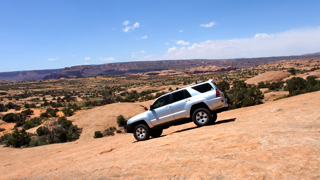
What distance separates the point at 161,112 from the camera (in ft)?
28.5

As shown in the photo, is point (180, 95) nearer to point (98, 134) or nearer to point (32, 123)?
point (98, 134)

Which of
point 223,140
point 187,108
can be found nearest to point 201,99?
point 187,108

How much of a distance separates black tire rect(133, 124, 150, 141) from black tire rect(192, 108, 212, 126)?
2.34 m

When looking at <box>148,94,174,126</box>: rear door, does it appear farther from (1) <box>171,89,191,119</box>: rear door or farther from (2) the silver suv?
(1) <box>171,89,191,119</box>: rear door

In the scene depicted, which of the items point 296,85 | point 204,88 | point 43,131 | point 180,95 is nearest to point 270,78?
point 296,85

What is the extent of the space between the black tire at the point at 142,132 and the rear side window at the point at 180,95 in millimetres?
1985

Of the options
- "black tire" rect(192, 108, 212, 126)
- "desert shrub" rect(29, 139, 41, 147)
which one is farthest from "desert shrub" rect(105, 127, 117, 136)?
"black tire" rect(192, 108, 212, 126)

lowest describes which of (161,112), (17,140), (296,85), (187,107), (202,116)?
(17,140)

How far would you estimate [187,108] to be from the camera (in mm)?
8359

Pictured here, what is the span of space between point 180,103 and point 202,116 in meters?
1.14

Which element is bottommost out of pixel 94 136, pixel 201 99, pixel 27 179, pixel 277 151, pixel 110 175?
pixel 94 136

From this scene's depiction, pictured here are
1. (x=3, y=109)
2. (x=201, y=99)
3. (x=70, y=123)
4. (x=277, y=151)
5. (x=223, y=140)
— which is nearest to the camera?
(x=277, y=151)

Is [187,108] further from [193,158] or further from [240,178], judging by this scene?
[240,178]

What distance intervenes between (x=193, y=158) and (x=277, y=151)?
1.98 m
